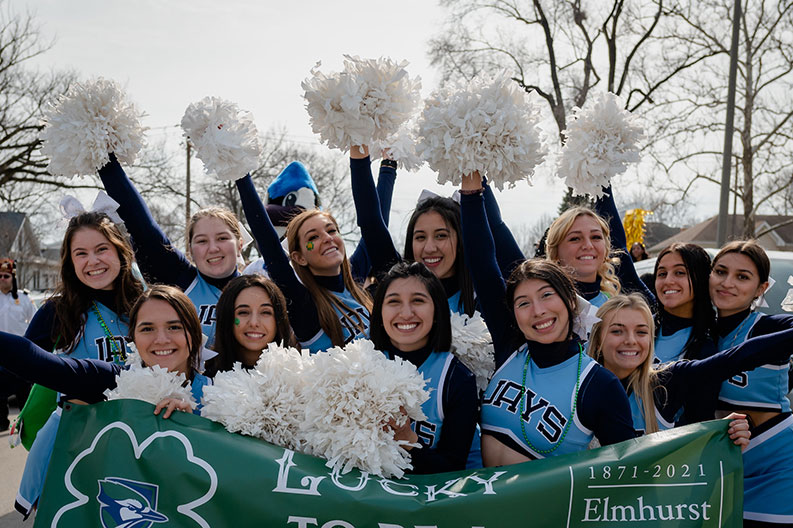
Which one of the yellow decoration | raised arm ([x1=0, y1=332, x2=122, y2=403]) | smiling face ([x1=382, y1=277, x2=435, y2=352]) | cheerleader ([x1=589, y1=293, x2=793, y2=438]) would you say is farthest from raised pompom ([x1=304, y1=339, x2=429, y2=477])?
the yellow decoration

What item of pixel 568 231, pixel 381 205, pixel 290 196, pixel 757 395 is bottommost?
pixel 757 395

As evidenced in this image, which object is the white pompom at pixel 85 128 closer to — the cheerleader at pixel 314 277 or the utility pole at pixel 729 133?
the cheerleader at pixel 314 277

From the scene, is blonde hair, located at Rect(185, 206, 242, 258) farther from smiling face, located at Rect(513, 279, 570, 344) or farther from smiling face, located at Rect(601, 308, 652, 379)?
smiling face, located at Rect(601, 308, 652, 379)

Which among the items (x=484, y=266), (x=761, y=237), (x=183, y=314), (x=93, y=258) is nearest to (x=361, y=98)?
(x=484, y=266)

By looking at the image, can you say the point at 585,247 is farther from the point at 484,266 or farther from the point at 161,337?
the point at 161,337

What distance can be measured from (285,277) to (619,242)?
188 centimetres

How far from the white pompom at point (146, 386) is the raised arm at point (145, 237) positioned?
1.24 m

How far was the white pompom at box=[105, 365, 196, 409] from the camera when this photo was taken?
2.63m

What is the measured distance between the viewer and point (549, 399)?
2.68 metres

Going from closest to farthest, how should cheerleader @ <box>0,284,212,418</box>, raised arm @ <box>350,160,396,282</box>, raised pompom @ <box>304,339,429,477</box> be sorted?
raised pompom @ <box>304,339,429,477</box>
cheerleader @ <box>0,284,212,418</box>
raised arm @ <box>350,160,396,282</box>

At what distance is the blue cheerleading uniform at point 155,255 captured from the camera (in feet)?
11.7

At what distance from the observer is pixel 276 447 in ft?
8.25

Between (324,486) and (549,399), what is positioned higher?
(549,399)

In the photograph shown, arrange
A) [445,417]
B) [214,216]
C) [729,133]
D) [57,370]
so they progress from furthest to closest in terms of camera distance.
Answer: [729,133]
[214,216]
[445,417]
[57,370]
